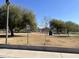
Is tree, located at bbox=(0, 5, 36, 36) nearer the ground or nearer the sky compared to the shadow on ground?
nearer the sky

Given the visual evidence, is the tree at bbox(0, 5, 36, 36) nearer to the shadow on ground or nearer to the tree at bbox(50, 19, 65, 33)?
the shadow on ground

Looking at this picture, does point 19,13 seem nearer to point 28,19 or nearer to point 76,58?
point 28,19

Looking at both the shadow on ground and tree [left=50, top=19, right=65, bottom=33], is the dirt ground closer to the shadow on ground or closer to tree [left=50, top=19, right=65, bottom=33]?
the shadow on ground

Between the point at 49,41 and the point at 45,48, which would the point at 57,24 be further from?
the point at 45,48

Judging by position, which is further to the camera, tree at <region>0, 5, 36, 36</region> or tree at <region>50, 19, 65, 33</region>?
tree at <region>50, 19, 65, 33</region>

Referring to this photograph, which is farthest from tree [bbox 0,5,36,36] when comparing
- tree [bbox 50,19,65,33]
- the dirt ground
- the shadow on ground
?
A: tree [bbox 50,19,65,33]

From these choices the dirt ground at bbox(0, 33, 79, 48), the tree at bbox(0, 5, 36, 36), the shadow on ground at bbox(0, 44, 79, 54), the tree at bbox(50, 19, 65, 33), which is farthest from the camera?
the tree at bbox(50, 19, 65, 33)

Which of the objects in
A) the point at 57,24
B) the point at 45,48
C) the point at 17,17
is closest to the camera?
the point at 45,48

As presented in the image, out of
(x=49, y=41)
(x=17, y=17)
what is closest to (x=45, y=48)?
(x=49, y=41)

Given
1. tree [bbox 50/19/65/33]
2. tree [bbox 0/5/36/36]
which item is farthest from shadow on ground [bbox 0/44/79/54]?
tree [bbox 50/19/65/33]

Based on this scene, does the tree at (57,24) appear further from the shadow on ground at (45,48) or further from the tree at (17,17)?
the shadow on ground at (45,48)

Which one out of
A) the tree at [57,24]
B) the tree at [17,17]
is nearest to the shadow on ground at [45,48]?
the tree at [17,17]

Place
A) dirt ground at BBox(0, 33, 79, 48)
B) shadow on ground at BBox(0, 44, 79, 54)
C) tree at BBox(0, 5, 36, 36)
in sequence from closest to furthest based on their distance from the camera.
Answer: shadow on ground at BBox(0, 44, 79, 54) < dirt ground at BBox(0, 33, 79, 48) < tree at BBox(0, 5, 36, 36)

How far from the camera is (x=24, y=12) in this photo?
161 feet
